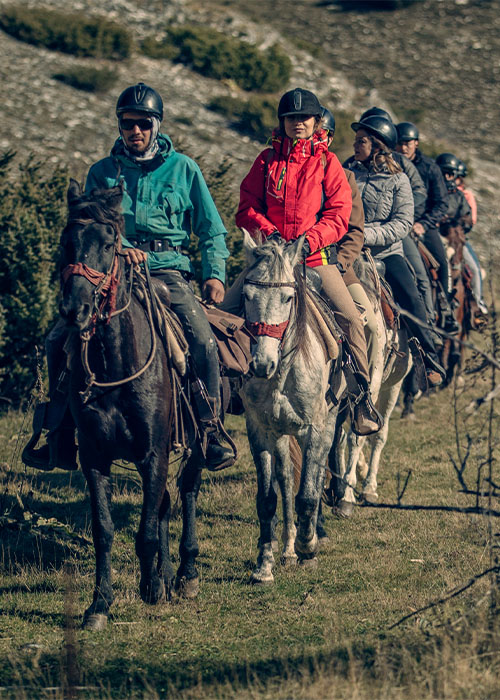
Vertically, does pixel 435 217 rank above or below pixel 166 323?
below

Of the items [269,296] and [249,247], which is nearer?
[269,296]

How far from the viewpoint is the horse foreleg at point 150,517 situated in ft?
20.5

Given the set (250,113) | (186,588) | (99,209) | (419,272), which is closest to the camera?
(99,209)

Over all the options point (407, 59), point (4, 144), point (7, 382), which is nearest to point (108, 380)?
point (7, 382)

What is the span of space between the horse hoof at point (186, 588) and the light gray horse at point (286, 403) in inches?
19.4

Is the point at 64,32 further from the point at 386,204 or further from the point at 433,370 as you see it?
the point at 433,370

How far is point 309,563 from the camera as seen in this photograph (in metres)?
7.64

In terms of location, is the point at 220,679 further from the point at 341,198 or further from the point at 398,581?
the point at 341,198

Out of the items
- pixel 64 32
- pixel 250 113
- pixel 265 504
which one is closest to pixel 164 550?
pixel 265 504

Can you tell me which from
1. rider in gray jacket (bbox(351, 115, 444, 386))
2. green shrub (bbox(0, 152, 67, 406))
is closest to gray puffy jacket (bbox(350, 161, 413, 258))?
rider in gray jacket (bbox(351, 115, 444, 386))

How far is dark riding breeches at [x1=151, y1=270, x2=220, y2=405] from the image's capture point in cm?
674

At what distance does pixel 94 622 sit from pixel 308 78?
3111 cm

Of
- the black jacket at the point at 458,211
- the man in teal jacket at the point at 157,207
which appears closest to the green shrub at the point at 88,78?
the black jacket at the point at 458,211

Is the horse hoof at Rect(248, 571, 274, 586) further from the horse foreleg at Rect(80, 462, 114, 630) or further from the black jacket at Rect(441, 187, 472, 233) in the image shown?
the black jacket at Rect(441, 187, 472, 233)
